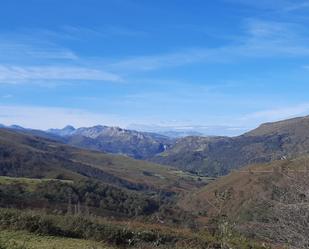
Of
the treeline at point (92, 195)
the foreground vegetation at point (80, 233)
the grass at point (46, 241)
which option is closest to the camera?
the grass at point (46, 241)

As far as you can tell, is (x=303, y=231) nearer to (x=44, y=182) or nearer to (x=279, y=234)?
(x=279, y=234)

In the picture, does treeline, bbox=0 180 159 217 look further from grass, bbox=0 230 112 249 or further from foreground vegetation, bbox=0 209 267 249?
grass, bbox=0 230 112 249

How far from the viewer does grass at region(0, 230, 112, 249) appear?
12289 mm

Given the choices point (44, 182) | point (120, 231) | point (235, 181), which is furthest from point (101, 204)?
point (120, 231)

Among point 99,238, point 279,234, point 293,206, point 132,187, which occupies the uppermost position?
point 293,206

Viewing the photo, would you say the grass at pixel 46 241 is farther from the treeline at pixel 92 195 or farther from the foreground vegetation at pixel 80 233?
the treeline at pixel 92 195

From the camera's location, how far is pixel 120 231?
15.5 metres

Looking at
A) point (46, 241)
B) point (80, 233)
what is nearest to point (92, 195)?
point (80, 233)

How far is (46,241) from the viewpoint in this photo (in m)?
13.1

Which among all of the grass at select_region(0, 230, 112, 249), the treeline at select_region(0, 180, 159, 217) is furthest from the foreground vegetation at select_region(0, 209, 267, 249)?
the treeline at select_region(0, 180, 159, 217)

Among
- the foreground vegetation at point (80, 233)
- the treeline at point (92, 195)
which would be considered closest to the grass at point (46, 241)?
the foreground vegetation at point (80, 233)

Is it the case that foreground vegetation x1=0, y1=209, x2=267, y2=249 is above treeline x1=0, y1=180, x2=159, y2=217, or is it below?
above

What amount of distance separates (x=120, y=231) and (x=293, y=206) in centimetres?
778

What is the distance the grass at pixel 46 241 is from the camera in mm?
12289
